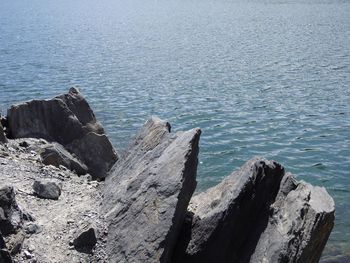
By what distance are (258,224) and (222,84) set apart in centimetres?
2790

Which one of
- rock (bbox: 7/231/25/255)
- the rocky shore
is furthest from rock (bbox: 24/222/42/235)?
rock (bbox: 7/231/25/255)

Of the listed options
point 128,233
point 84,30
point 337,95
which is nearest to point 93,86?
point 337,95

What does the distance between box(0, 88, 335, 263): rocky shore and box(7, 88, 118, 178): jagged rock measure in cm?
462

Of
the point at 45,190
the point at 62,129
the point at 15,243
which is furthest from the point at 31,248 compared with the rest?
the point at 62,129

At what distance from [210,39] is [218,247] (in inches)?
2228

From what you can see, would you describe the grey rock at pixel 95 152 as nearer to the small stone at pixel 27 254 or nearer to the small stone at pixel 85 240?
the small stone at pixel 85 240

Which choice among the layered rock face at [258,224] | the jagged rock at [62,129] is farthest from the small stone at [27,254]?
the jagged rock at [62,129]

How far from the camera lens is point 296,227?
39.8ft

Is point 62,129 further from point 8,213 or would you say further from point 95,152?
point 8,213

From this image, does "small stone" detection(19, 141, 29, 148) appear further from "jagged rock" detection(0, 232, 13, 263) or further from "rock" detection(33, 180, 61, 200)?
"jagged rock" detection(0, 232, 13, 263)

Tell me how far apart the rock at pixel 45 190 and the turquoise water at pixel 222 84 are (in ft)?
28.6

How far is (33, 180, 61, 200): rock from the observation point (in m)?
14.8

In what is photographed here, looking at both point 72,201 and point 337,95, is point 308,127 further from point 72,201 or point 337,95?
point 72,201

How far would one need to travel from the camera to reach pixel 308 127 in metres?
29.2
